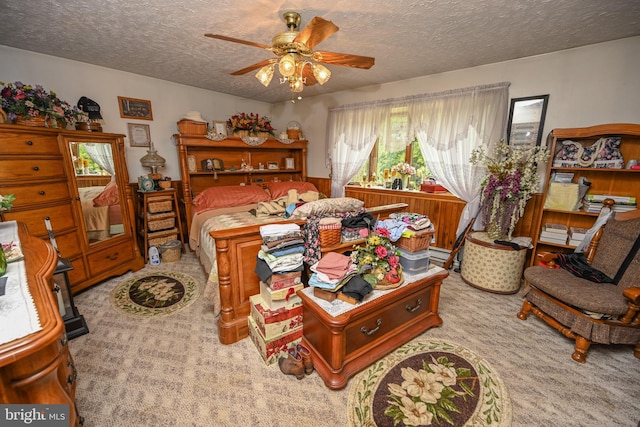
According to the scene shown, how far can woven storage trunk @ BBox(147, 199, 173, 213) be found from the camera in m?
3.33

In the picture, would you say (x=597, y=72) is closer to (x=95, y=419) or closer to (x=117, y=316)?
(x=95, y=419)

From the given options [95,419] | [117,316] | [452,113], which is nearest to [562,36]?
[452,113]

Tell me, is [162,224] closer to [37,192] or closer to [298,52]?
[37,192]

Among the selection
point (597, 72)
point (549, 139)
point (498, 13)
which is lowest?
point (549, 139)

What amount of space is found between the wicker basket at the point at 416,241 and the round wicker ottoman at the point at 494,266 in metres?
1.11

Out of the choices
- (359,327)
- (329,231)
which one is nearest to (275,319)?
(359,327)

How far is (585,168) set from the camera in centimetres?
235

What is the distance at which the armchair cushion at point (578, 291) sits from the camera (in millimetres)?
1720

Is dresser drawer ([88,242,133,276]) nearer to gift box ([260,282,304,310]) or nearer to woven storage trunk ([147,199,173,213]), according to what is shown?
woven storage trunk ([147,199,173,213])

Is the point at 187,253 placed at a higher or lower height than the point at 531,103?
lower

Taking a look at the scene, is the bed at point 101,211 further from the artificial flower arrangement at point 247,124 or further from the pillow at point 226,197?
the artificial flower arrangement at point 247,124

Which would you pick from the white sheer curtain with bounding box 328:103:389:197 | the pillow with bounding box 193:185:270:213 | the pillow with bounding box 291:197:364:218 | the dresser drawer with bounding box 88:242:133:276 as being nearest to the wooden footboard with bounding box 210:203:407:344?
the pillow with bounding box 291:197:364:218

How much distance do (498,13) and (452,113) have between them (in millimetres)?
1347

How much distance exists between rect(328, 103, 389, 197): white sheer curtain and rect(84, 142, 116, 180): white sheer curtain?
2.99m
